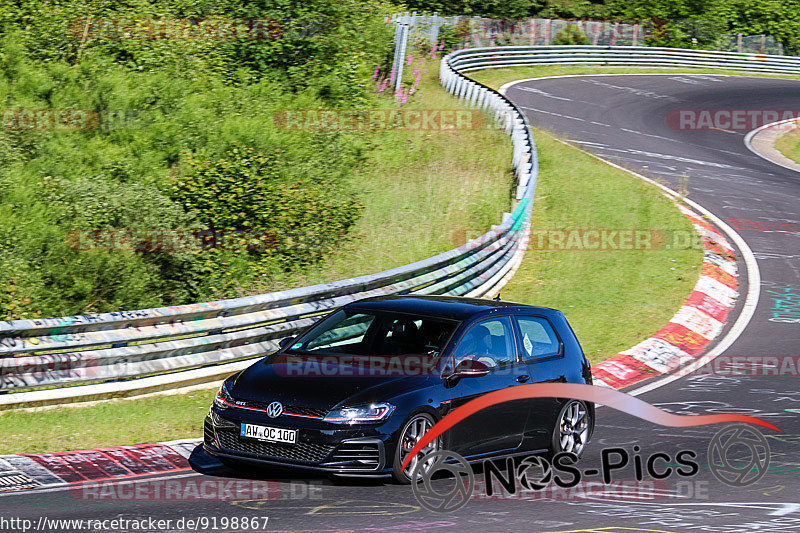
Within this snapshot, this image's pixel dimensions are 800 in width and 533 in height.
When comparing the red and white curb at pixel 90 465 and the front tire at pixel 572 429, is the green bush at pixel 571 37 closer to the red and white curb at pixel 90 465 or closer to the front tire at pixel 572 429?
the front tire at pixel 572 429

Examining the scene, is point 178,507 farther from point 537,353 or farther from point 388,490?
point 537,353

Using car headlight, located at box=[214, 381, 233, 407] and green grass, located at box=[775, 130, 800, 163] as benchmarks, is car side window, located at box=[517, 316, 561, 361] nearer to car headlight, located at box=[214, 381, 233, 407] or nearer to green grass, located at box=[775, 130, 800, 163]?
car headlight, located at box=[214, 381, 233, 407]

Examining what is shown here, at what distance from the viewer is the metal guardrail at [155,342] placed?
371 inches

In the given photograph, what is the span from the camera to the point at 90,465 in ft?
26.6

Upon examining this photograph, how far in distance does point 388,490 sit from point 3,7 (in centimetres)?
2203

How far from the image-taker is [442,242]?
720 inches

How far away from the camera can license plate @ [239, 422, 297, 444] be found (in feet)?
24.4

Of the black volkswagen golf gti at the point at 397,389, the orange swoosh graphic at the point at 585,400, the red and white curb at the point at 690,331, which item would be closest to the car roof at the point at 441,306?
the black volkswagen golf gti at the point at 397,389

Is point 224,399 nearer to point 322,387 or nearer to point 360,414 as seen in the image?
point 322,387

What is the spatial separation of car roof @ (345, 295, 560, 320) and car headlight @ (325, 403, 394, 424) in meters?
1.38

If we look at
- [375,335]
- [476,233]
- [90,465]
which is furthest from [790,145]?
[90,465]

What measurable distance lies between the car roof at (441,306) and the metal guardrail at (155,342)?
2.21 m

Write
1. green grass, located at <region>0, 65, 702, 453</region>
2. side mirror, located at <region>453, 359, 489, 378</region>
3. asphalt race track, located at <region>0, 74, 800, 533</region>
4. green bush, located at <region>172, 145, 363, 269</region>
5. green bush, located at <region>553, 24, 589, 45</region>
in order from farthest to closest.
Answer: green bush, located at <region>553, 24, 589, 45</region>, green bush, located at <region>172, 145, 363, 269</region>, green grass, located at <region>0, 65, 702, 453</region>, side mirror, located at <region>453, 359, 489, 378</region>, asphalt race track, located at <region>0, 74, 800, 533</region>

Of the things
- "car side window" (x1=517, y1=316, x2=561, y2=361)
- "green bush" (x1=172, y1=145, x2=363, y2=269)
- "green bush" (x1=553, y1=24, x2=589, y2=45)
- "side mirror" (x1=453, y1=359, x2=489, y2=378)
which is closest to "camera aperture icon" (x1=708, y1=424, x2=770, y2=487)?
"car side window" (x1=517, y1=316, x2=561, y2=361)
